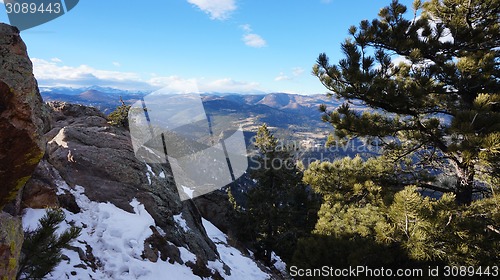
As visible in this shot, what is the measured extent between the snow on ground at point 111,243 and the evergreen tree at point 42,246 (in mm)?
3072

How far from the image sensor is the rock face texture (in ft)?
11.7

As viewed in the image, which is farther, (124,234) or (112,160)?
(112,160)

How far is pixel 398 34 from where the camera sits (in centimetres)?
852

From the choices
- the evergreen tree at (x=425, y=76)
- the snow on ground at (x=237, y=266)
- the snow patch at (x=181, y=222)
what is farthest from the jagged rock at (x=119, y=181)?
the evergreen tree at (x=425, y=76)

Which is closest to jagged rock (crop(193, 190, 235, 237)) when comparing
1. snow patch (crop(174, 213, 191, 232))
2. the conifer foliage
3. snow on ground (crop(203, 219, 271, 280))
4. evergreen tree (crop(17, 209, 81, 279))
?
snow on ground (crop(203, 219, 271, 280))

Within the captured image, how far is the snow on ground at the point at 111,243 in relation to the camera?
7902 millimetres

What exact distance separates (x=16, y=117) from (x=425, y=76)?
30.9 feet

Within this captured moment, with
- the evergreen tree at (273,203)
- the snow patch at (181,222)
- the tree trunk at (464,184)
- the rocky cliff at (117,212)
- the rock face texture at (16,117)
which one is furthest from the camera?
the evergreen tree at (273,203)

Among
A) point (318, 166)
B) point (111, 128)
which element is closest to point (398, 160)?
point (318, 166)

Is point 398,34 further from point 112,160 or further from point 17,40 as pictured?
point 112,160

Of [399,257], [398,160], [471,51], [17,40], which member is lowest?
[399,257]

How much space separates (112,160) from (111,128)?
550cm

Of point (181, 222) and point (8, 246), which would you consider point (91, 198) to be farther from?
point (8, 246)

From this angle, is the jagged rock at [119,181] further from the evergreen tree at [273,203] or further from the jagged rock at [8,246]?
the evergreen tree at [273,203]
